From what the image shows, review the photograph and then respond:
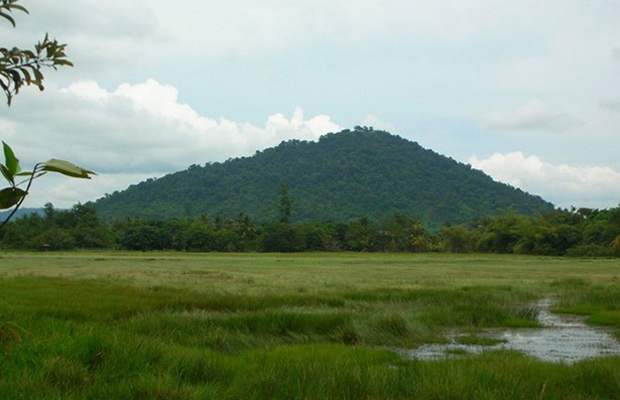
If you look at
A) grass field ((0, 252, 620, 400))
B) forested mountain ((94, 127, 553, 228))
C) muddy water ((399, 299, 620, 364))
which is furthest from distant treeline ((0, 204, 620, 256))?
grass field ((0, 252, 620, 400))

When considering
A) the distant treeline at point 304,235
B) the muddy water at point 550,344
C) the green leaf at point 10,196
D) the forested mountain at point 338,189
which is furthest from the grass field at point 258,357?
the forested mountain at point 338,189

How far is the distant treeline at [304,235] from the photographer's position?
89.2 metres

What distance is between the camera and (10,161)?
6.52 feet

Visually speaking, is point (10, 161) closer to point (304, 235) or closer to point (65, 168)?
point (65, 168)

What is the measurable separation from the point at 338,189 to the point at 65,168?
16394cm

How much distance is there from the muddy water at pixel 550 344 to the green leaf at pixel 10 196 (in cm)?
774

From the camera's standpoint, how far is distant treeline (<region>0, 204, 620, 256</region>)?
89.2 meters

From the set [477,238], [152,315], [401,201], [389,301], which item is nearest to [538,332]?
[389,301]

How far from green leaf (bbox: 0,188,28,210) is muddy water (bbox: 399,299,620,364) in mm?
7735

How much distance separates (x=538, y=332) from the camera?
13.6 m

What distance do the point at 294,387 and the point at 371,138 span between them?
189 m

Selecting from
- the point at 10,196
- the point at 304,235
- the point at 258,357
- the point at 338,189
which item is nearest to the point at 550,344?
the point at 258,357

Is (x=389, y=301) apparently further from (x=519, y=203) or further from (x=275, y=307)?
(x=519, y=203)

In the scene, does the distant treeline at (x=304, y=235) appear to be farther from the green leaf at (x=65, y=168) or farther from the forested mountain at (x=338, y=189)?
the green leaf at (x=65, y=168)
